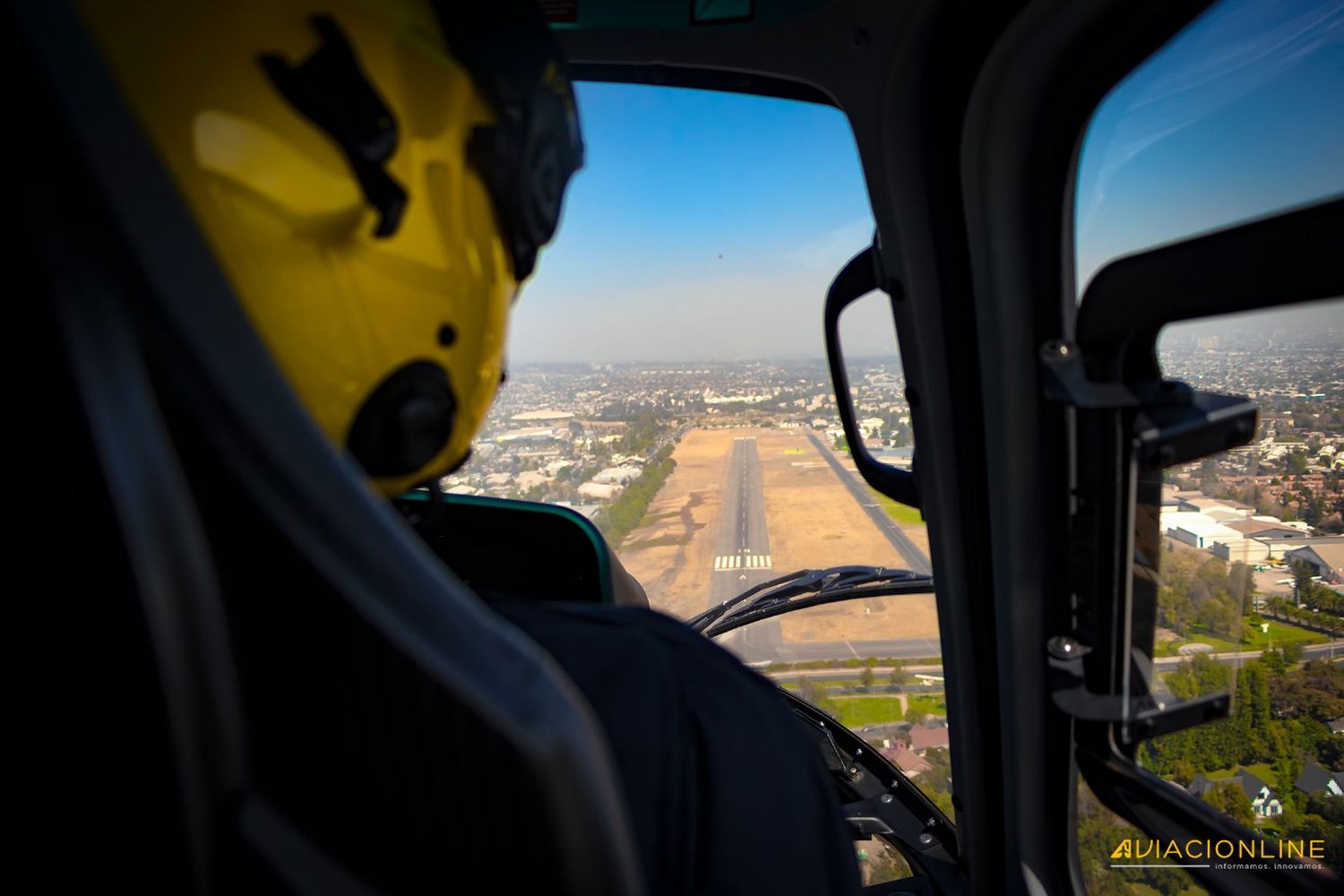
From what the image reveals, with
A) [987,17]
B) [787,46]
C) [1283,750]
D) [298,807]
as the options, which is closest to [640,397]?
[787,46]

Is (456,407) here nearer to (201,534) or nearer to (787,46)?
(201,534)

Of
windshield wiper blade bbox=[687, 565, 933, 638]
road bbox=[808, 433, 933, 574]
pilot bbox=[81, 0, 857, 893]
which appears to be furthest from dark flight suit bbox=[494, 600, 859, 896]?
windshield wiper blade bbox=[687, 565, 933, 638]

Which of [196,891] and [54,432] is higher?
[54,432]

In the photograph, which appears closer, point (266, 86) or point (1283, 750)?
point (266, 86)

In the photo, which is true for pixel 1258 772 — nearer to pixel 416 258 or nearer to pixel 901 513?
pixel 901 513

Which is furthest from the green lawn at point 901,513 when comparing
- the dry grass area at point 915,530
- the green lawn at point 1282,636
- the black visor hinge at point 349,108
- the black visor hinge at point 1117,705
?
the black visor hinge at point 349,108

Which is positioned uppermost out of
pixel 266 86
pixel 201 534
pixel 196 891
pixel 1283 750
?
pixel 266 86
